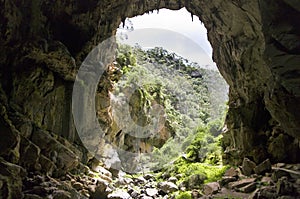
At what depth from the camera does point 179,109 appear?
39656mm

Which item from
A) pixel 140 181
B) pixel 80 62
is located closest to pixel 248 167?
pixel 80 62

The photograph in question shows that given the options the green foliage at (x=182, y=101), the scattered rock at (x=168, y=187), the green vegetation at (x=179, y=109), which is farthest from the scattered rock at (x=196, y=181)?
the scattered rock at (x=168, y=187)

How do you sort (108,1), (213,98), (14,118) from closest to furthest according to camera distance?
(14,118) → (108,1) → (213,98)

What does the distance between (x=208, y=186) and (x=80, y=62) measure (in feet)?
27.5

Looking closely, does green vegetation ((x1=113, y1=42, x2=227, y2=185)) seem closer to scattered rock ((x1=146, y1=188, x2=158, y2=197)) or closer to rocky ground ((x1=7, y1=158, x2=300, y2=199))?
rocky ground ((x1=7, y1=158, x2=300, y2=199))

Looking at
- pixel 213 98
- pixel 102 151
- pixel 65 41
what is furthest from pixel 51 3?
pixel 213 98

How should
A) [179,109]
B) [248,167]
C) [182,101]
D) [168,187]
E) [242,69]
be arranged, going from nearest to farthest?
[248,167], [242,69], [168,187], [179,109], [182,101]

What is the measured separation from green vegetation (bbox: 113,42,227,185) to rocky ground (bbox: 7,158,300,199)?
136 cm

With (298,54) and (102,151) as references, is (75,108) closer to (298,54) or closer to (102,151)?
(102,151)

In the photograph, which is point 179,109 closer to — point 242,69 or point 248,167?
point 242,69

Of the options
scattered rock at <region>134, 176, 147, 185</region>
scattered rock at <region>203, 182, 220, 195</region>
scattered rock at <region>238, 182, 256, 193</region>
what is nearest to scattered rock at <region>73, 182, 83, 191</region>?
scattered rock at <region>203, 182, 220, 195</region>

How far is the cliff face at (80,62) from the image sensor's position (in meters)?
A: 8.20

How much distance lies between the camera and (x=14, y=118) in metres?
10.3

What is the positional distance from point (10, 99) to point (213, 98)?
2962cm
